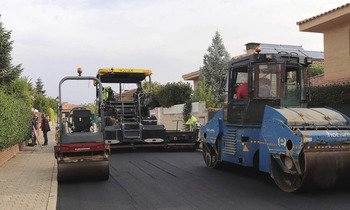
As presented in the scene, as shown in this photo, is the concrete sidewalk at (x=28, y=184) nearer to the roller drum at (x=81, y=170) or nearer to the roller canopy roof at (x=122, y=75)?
the roller drum at (x=81, y=170)

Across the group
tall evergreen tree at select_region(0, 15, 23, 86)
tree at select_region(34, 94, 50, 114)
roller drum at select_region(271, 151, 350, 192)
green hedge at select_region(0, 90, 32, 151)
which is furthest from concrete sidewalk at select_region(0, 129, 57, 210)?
tree at select_region(34, 94, 50, 114)

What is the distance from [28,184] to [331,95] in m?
9.21

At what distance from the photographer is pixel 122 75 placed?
15758 millimetres

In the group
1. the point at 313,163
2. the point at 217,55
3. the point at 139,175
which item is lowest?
the point at 139,175

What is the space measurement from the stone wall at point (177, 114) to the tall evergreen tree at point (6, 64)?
9.61 m

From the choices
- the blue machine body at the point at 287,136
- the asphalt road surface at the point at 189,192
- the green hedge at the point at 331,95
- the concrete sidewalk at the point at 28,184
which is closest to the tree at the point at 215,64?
the green hedge at the point at 331,95

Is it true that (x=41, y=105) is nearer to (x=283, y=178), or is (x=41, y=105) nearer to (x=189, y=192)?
(x=189, y=192)

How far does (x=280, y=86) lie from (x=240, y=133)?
1376 millimetres

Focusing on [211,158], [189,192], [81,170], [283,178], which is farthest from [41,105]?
[283,178]

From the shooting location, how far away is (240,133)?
8867 millimetres

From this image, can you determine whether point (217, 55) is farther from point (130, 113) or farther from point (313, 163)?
point (313, 163)

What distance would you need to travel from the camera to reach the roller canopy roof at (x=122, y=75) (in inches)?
597

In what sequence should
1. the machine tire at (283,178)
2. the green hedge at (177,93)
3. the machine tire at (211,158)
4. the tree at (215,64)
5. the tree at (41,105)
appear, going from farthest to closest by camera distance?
1. the tree at (41,105)
2. the tree at (215,64)
3. the green hedge at (177,93)
4. the machine tire at (211,158)
5. the machine tire at (283,178)

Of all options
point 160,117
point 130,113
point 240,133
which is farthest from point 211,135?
point 160,117
